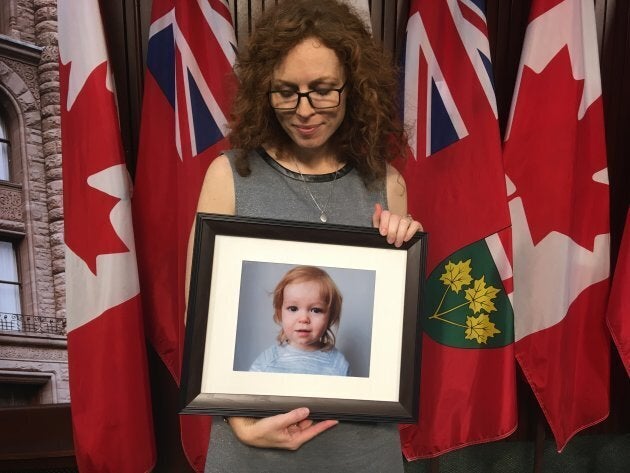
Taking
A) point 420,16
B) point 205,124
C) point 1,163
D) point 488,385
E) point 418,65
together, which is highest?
point 420,16

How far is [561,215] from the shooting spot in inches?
57.7

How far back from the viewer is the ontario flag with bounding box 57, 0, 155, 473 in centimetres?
134

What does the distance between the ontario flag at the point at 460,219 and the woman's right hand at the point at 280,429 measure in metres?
0.80

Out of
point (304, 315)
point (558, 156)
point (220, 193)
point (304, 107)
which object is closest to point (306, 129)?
point (304, 107)

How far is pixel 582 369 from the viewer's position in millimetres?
1548

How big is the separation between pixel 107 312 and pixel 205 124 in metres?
0.55

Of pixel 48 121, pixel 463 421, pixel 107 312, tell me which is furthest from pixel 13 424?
pixel 463 421

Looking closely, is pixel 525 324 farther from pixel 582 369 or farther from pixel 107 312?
pixel 107 312

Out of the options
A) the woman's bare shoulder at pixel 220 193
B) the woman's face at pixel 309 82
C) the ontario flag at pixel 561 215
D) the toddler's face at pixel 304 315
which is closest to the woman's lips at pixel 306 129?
the woman's face at pixel 309 82

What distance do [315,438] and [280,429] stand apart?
0.28ft

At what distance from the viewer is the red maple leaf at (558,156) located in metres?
1.46

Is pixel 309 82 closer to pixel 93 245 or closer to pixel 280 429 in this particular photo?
pixel 280 429

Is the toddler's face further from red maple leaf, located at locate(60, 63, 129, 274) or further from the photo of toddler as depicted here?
red maple leaf, located at locate(60, 63, 129, 274)

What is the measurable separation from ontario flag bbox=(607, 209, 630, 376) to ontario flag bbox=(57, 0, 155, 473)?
134 centimetres
